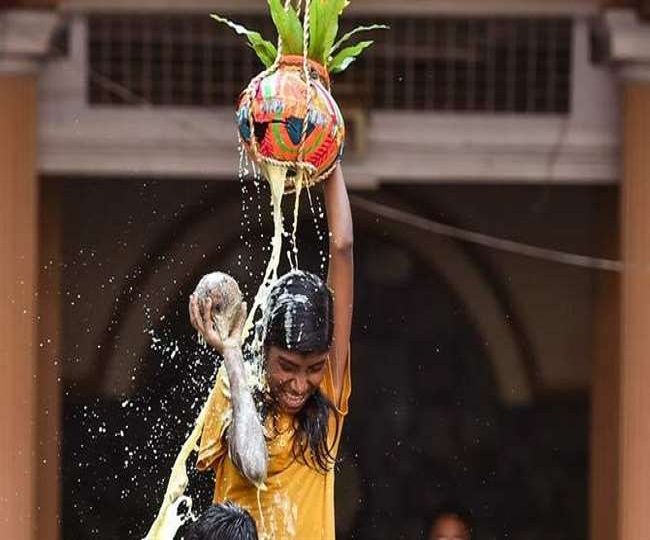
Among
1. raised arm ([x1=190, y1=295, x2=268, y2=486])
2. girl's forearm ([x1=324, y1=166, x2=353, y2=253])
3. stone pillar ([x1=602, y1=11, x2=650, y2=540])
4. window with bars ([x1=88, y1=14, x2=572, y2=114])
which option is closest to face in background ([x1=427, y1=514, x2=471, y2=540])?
stone pillar ([x1=602, y1=11, x2=650, y2=540])

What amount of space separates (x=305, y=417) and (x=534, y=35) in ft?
16.4

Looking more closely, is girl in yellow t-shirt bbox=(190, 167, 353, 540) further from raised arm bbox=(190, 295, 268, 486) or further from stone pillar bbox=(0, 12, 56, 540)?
stone pillar bbox=(0, 12, 56, 540)

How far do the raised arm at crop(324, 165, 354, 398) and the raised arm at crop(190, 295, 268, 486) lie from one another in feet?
0.91

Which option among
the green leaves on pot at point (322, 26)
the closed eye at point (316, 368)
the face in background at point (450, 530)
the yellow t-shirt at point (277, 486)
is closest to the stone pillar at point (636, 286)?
the face in background at point (450, 530)

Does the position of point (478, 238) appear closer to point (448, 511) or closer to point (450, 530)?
point (448, 511)

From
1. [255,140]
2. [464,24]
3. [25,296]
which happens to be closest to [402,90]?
[464,24]

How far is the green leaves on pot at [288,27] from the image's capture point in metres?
5.49

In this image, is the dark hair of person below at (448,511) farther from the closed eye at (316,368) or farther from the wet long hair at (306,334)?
the closed eye at (316,368)

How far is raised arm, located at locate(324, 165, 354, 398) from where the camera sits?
213 inches

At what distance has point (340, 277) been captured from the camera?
5.43m

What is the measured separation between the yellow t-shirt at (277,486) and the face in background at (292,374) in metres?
0.08

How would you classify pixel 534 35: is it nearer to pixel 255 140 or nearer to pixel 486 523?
pixel 486 523

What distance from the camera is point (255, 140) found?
5.48 meters

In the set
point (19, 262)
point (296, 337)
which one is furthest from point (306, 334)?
point (19, 262)
